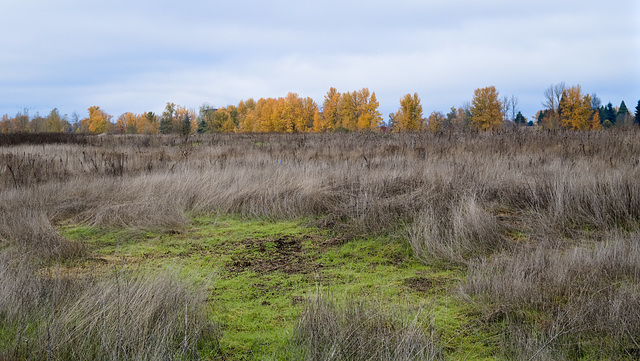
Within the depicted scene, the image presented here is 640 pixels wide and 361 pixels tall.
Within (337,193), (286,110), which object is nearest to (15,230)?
(337,193)

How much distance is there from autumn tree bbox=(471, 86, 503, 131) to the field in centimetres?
4698

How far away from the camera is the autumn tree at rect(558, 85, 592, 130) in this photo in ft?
158

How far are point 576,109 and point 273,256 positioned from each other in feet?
179

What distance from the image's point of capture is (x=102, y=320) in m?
2.43

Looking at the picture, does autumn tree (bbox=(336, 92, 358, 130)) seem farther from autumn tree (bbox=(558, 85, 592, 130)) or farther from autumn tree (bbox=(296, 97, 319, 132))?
autumn tree (bbox=(558, 85, 592, 130))

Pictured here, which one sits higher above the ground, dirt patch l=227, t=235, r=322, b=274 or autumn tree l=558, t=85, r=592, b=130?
autumn tree l=558, t=85, r=592, b=130

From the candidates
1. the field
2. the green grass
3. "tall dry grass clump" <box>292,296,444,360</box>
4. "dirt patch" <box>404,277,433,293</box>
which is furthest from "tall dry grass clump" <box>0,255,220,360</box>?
"dirt patch" <box>404,277,433,293</box>

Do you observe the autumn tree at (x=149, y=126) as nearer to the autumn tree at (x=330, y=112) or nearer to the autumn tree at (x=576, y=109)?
the autumn tree at (x=330, y=112)

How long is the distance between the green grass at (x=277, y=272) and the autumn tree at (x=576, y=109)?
169 ft

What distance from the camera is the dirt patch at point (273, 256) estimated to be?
13.0 ft

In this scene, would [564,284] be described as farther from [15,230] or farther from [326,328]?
[15,230]

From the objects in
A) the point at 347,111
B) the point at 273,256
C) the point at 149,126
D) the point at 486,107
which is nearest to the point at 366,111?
the point at 347,111

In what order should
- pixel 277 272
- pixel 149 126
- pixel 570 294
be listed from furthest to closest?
pixel 149 126 → pixel 277 272 → pixel 570 294

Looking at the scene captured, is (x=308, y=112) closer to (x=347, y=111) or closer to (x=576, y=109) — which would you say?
(x=347, y=111)
